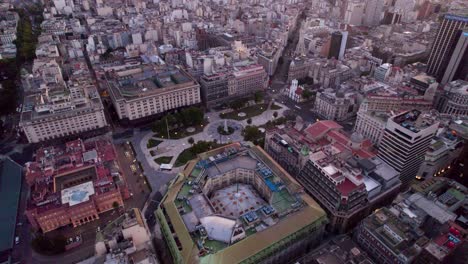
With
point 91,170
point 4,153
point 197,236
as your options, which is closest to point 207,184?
point 197,236

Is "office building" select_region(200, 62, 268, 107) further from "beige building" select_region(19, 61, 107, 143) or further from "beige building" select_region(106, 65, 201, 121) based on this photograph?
"beige building" select_region(19, 61, 107, 143)

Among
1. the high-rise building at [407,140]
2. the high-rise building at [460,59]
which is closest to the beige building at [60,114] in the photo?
the high-rise building at [407,140]

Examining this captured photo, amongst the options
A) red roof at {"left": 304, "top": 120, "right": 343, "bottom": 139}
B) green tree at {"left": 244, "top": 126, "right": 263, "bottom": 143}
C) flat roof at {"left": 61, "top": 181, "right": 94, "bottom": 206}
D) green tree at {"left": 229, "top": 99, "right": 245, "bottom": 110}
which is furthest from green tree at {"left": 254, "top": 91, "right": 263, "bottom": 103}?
flat roof at {"left": 61, "top": 181, "right": 94, "bottom": 206}

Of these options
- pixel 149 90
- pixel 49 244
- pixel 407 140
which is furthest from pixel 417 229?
pixel 149 90

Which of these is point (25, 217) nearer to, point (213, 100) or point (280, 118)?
point (213, 100)

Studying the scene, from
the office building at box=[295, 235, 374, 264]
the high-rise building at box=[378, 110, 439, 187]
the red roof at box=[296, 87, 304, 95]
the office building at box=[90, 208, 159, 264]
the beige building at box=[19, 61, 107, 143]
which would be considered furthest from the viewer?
the red roof at box=[296, 87, 304, 95]

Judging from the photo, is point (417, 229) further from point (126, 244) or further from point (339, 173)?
point (126, 244)
